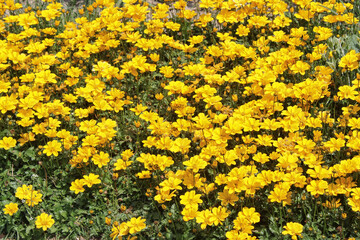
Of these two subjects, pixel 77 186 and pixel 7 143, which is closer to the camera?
pixel 77 186

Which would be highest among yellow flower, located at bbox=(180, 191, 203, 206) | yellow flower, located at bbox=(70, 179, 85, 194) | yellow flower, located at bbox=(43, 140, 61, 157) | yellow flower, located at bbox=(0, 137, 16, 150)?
yellow flower, located at bbox=(180, 191, 203, 206)

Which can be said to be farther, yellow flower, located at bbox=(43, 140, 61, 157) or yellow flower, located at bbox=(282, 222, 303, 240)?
yellow flower, located at bbox=(43, 140, 61, 157)

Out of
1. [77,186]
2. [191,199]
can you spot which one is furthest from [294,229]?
[77,186]

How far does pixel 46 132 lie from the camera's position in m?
4.33

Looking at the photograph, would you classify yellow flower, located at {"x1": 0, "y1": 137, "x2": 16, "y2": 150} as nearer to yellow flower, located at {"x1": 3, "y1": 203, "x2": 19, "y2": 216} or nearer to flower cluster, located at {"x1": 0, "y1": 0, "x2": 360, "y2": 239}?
flower cluster, located at {"x1": 0, "y1": 0, "x2": 360, "y2": 239}

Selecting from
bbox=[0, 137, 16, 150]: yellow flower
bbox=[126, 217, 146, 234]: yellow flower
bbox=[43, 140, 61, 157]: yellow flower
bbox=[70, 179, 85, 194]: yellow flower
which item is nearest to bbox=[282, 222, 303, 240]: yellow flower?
bbox=[126, 217, 146, 234]: yellow flower

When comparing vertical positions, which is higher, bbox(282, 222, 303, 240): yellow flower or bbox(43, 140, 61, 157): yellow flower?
bbox(282, 222, 303, 240): yellow flower

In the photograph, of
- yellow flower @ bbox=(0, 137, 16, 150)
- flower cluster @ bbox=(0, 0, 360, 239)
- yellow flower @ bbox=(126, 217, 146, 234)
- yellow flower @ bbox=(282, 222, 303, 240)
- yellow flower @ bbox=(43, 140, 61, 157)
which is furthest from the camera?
yellow flower @ bbox=(0, 137, 16, 150)

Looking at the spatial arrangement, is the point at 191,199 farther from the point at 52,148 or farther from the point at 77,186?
the point at 52,148

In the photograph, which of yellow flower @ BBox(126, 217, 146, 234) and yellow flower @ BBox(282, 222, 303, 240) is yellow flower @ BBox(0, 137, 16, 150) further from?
yellow flower @ BBox(282, 222, 303, 240)

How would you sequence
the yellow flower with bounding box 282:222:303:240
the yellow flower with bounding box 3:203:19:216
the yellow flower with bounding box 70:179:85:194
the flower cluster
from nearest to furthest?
the yellow flower with bounding box 282:222:303:240
the flower cluster
the yellow flower with bounding box 3:203:19:216
the yellow flower with bounding box 70:179:85:194

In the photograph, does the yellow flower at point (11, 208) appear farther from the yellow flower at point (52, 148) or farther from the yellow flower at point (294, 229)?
the yellow flower at point (294, 229)

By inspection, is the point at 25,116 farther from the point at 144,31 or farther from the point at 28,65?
the point at 144,31

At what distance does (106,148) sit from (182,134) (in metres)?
0.74
